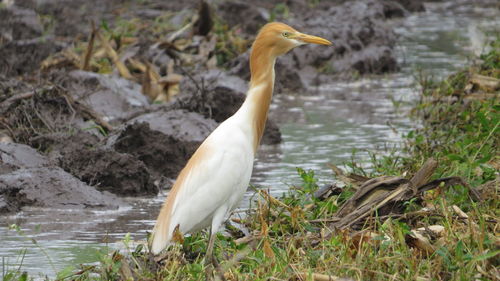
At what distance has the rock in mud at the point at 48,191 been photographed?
7.73 meters

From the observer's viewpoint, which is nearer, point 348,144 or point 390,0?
point 348,144

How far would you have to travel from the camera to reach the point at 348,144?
10.3m

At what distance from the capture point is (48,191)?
7.81m

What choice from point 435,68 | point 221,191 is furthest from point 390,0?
point 221,191

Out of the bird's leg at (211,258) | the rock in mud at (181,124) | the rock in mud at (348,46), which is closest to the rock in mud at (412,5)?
the rock in mud at (348,46)

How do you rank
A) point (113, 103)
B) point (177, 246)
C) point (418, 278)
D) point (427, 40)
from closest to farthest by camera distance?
point (418, 278) < point (177, 246) < point (113, 103) < point (427, 40)

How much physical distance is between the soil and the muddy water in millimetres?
331

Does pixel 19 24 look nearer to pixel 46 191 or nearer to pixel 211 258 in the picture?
pixel 46 191

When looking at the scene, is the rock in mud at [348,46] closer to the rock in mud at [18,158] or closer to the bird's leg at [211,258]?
the rock in mud at [18,158]

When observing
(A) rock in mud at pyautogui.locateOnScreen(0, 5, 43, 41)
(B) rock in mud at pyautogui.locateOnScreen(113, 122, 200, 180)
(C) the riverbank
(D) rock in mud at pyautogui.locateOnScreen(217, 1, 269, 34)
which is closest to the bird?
(C) the riverbank

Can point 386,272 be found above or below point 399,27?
above

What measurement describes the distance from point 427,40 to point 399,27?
8.03 feet

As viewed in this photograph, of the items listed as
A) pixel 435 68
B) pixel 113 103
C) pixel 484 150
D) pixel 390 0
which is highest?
pixel 484 150

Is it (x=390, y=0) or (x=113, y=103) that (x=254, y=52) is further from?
(x=390, y=0)
